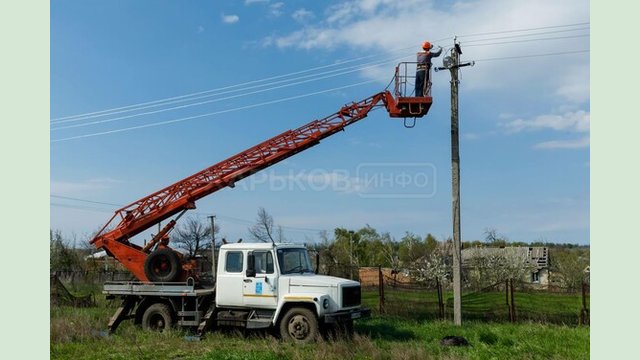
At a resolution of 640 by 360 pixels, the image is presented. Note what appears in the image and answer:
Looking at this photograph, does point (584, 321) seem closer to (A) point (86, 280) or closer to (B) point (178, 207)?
(B) point (178, 207)

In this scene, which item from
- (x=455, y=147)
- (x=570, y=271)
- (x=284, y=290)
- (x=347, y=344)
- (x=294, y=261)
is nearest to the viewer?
(x=347, y=344)

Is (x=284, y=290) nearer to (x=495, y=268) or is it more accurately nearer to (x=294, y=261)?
(x=294, y=261)

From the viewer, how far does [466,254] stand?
46031mm

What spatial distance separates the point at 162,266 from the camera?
13961mm

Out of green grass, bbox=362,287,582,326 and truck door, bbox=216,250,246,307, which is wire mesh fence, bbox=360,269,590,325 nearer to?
green grass, bbox=362,287,582,326

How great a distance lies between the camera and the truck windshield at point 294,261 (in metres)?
12.4

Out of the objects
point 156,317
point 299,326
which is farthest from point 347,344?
point 156,317

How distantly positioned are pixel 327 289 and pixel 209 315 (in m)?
3.14

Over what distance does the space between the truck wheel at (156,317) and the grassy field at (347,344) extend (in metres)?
0.27

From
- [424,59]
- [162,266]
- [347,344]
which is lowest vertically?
[347,344]

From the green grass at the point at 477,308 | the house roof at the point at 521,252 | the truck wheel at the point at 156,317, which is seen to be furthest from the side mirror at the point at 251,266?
the house roof at the point at 521,252

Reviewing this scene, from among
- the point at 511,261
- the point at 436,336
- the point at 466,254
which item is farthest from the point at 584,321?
the point at 466,254

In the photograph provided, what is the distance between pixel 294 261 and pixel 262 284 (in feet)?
3.05

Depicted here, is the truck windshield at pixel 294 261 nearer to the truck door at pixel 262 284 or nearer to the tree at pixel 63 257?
the truck door at pixel 262 284
